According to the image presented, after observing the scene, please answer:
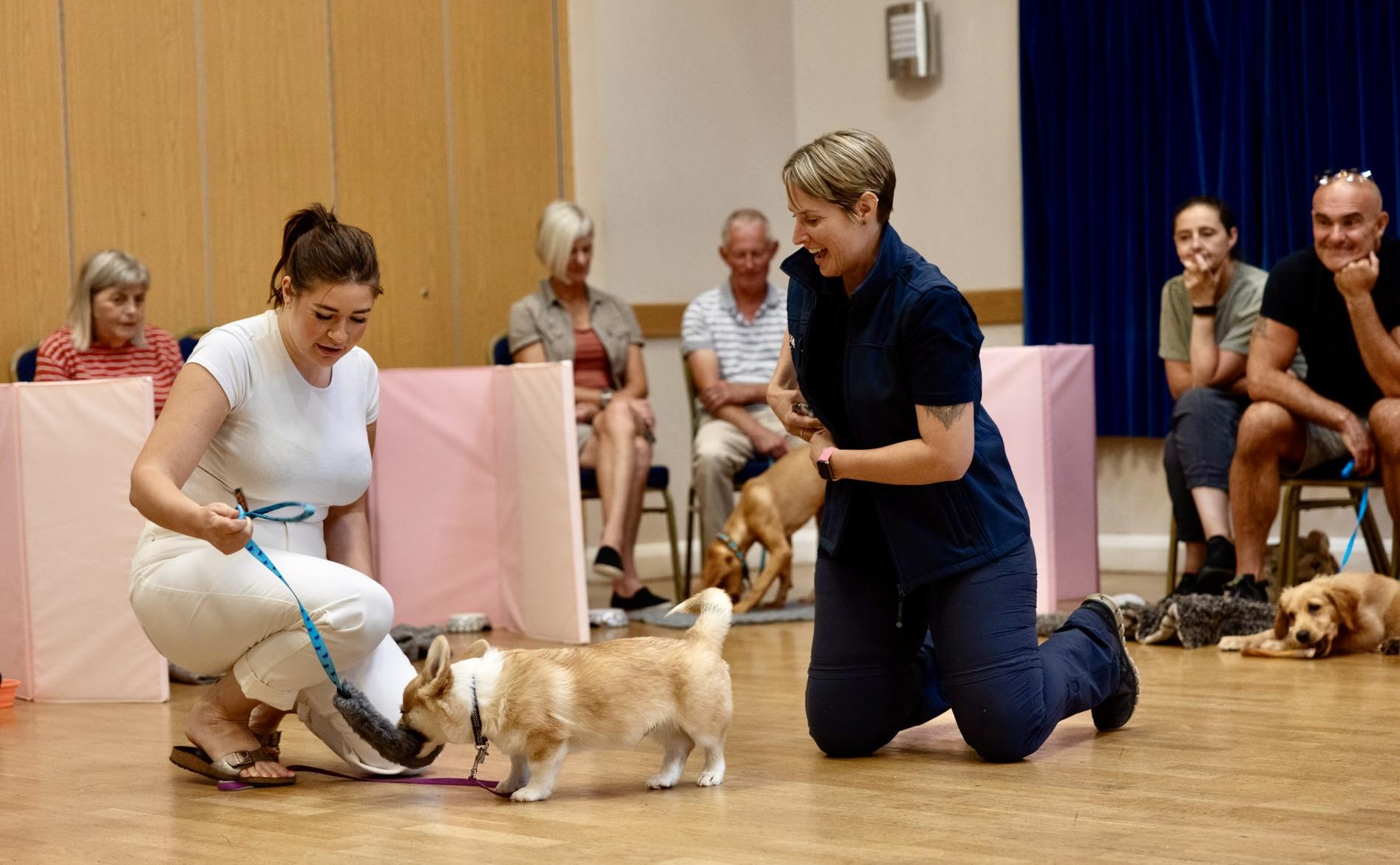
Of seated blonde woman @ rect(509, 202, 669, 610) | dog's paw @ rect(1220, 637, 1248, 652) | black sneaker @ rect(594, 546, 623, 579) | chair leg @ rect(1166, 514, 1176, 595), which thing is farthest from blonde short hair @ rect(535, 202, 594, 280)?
dog's paw @ rect(1220, 637, 1248, 652)

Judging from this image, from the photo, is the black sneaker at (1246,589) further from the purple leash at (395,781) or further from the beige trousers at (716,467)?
the purple leash at (395,781)

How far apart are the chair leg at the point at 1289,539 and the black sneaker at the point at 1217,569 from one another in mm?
154

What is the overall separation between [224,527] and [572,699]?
65cm

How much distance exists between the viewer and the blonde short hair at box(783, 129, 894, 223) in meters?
2.90

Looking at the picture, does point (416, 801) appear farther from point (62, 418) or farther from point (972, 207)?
point (972, 207)

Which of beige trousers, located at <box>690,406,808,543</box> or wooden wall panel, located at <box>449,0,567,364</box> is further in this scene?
wooden wall panel, located at <box>449,0,567,364</box>

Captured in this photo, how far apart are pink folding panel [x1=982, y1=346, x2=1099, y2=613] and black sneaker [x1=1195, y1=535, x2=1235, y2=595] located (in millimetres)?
446

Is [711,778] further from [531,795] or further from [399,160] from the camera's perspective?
[399,160]

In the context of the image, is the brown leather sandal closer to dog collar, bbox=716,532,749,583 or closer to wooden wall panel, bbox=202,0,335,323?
dog collar, bbox=716,532,749,583

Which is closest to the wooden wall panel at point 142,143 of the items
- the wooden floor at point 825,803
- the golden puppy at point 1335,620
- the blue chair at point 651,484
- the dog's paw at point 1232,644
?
the blue chair at point 651,484

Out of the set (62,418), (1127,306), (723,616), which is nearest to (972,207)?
(1127,306)

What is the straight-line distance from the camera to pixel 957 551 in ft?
9.84

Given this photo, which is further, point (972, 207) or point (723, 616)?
point (972, 207)

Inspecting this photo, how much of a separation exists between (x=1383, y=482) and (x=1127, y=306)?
202 centimetres
